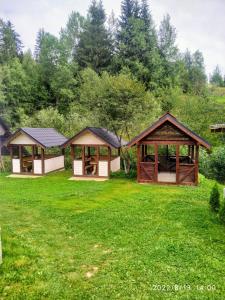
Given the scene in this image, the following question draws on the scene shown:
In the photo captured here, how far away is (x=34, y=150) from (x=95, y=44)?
27226 millimetres

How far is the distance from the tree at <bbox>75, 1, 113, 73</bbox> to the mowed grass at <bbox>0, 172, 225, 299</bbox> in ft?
102

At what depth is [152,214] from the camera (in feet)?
31.2

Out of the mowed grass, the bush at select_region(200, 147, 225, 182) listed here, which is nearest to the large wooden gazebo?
the mowed grass

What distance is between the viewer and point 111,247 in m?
6.89

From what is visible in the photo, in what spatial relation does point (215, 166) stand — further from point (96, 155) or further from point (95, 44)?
point (95, 44)

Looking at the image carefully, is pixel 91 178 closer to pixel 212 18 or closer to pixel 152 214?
pixel 152 214

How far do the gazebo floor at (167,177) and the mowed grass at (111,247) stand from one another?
2.81 meters

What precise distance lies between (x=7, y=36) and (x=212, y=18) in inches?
1690

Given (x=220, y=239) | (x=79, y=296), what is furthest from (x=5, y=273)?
(x=220, y=239)

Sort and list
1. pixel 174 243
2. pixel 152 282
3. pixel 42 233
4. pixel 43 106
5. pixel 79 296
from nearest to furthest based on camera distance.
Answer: pixel 79 296 < pixel 152 282 < pixel 174 243 < pixel 42 233 < pixel 43 106

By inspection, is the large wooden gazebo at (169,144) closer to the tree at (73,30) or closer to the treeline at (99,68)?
the treeline at (99,68)

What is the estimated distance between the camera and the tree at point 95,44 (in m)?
39.9

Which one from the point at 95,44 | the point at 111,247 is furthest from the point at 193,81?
the point at 111,247

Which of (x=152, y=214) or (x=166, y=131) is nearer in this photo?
(x=152, y=214)
